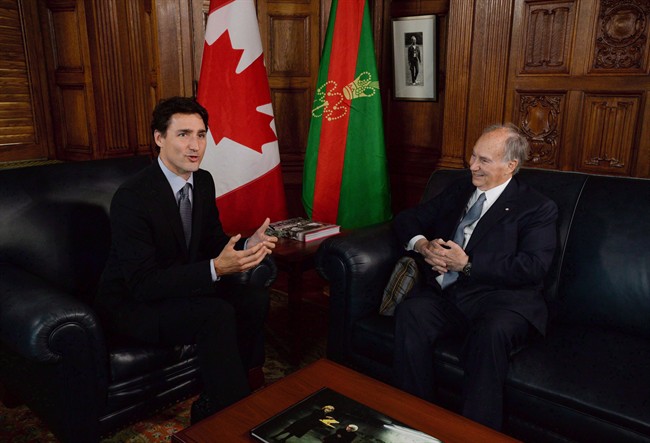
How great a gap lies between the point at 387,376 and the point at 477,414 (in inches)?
A: 17.0

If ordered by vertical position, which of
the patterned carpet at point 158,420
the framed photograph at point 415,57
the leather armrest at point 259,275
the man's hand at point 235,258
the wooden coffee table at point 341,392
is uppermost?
the framed photograph at point 415,57

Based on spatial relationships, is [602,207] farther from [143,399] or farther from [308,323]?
[143,399]

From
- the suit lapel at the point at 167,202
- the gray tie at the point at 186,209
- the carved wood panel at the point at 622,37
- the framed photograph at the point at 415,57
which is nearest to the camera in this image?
the suit lapel at the point at 167,202

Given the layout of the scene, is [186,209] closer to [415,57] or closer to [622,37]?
[415,57]

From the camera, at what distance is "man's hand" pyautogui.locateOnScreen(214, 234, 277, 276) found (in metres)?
1.65

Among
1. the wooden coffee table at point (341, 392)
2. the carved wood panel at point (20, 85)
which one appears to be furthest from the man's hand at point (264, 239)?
the carved wood panel at point (20, 85)

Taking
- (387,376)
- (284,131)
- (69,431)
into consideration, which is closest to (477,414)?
(387,376)

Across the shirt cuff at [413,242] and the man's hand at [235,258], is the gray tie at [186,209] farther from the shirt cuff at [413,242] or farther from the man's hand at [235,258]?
the shirt cuff at [413,242]

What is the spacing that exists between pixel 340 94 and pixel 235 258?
156 cm

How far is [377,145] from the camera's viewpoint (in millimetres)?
2951

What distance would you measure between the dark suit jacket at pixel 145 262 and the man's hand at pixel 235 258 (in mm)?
45

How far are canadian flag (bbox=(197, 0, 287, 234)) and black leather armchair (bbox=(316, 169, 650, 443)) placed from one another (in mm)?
922

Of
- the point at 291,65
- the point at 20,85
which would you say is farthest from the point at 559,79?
the point at 20,85

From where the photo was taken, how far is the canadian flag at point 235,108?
110 inches
